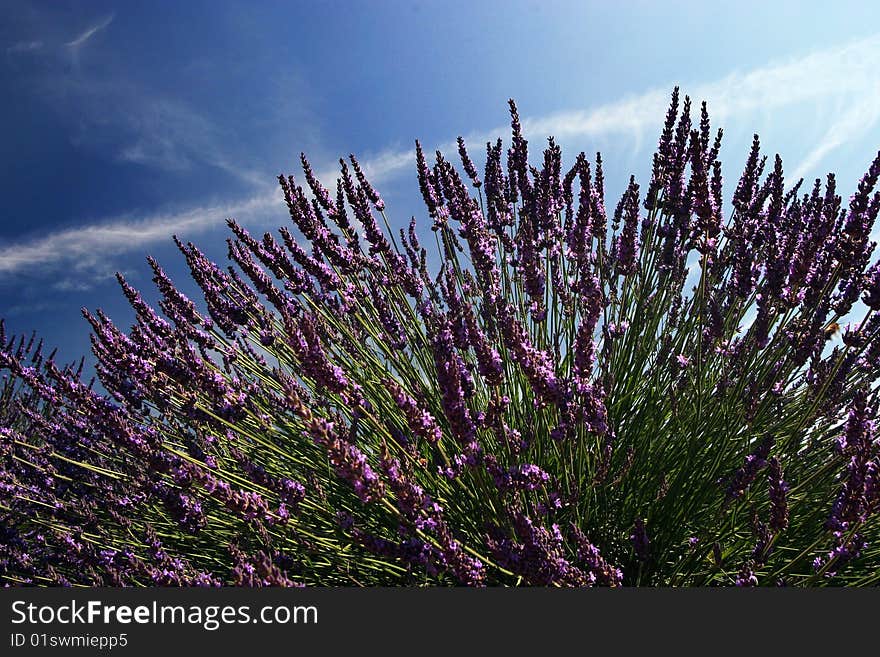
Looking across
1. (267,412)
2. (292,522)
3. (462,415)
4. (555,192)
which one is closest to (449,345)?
(462,415)

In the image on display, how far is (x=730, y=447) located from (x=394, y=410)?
1.43 metres

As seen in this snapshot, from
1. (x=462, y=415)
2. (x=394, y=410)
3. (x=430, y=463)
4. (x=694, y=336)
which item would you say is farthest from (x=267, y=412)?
(x=694, y=336)

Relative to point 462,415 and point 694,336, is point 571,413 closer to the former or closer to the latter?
point 462,415

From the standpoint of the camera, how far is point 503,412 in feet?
6.18

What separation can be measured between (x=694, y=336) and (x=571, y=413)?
1.18m

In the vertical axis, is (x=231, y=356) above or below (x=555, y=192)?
below

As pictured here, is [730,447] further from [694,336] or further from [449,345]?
[449,345]

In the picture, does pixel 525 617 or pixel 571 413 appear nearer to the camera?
pixel 525 617

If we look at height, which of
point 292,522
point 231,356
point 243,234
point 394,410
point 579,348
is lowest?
point 292,522

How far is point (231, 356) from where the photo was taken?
2.61 m

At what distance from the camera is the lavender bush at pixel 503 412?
156 cm

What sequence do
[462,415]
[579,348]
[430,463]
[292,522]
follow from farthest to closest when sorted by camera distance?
[430,463]
[292,522]
[579,348]
[462,415]

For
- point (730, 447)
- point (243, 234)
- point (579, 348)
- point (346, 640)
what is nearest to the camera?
point (346, 640)

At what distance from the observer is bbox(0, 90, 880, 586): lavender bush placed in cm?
156
